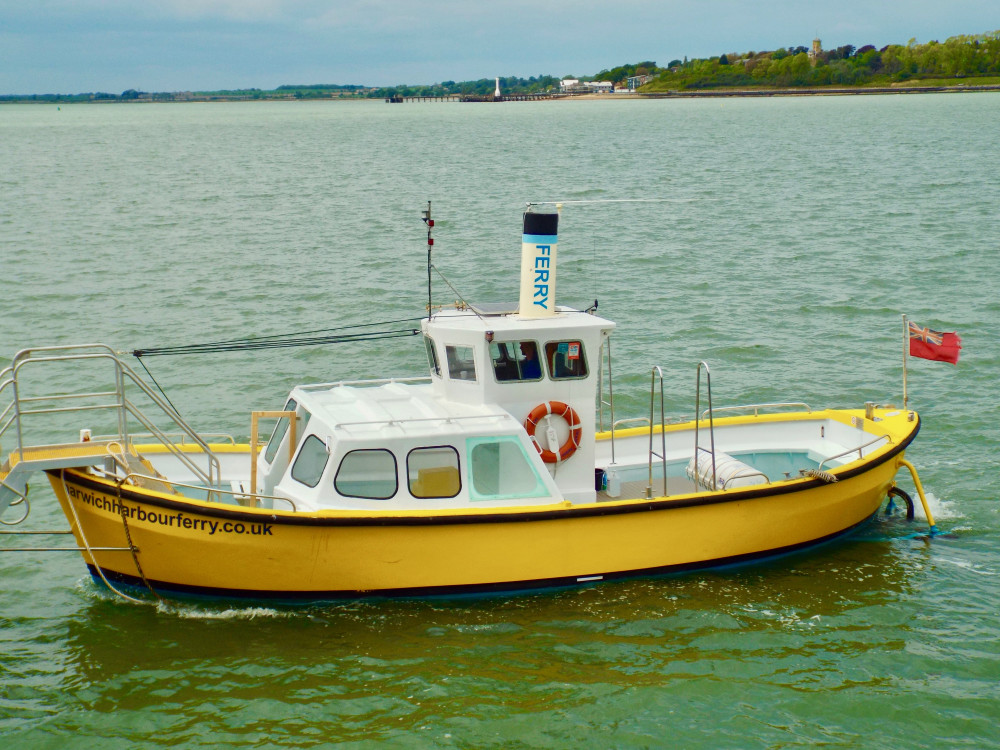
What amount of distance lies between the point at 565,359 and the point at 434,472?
217 centimetres

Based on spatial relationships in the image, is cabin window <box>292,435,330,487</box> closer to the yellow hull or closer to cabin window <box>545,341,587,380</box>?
the yellow hull

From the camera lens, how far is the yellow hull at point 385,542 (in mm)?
11219

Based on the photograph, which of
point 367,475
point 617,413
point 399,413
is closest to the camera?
point 367,475

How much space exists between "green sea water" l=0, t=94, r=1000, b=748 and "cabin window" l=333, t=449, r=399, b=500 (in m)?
1.38

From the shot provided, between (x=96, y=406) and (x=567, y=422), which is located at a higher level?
(x=96, y=406)

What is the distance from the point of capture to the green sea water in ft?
33.6

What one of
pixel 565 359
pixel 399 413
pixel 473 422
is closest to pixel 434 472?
pixel 473 422

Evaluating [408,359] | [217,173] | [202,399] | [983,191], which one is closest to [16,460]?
[202,399]

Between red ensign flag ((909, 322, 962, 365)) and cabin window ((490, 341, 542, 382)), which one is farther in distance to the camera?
red ensign flag ((909, 322, 962, 365))

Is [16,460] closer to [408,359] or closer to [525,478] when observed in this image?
[525,478]

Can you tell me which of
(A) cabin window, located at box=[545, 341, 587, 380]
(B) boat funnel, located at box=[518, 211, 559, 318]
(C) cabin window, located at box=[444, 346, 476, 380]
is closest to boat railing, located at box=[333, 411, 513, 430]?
(C) cabin window, located at box=[444, 346, 476, 380]

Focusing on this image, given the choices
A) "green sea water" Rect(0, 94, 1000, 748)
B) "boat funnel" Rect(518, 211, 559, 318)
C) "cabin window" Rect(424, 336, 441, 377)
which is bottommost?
"green sea water" Rect(0, 94, 1000, 748)

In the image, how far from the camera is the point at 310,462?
39.9 ft

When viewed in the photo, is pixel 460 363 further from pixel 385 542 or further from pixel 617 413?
pixel 617 413
